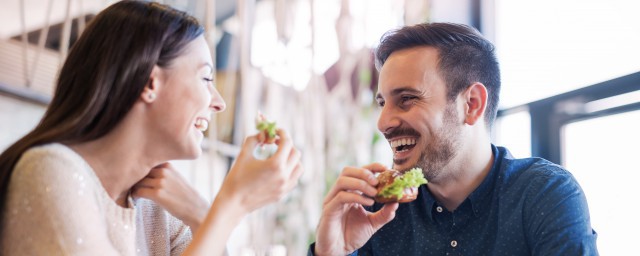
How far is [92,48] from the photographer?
143 cm

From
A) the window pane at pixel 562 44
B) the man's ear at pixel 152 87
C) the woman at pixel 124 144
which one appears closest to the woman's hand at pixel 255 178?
the woman at pixel 124 144

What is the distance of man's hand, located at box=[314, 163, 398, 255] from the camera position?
1.89 metres

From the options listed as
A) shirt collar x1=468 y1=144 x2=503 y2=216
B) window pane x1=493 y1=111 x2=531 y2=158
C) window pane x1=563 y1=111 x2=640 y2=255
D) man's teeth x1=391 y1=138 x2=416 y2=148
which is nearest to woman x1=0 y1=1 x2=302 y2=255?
man's teeth x1=391 y1=138 x2=416 y2=148

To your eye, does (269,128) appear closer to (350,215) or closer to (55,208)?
(55,208)

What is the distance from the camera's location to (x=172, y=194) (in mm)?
1588

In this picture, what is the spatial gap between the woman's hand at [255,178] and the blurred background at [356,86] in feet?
3.58

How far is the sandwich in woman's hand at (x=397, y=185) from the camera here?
1872 mm

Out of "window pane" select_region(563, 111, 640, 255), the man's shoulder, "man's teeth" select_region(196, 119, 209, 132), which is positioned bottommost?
"window pane" select_region(563, 111, 640, 255)

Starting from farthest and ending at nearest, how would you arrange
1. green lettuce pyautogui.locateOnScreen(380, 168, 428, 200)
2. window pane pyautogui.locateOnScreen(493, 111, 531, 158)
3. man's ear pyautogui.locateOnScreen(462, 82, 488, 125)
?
window pane pyautogui.locateOnScreen(493, 111, 531, 158), man's ear pyautogui.locateOnScreen(462, 82, 488, 125), green lettuce pyautogui.locateOnScreen(380, 168, 428, 200)

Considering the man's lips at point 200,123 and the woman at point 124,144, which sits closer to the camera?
the woman at point 124,144

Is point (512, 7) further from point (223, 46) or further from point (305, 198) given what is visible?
point (223, 46)

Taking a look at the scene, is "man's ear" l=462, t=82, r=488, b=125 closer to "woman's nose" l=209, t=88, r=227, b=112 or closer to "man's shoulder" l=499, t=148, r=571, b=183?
"man's shoulder" l=499, t=148, r=571, b=183

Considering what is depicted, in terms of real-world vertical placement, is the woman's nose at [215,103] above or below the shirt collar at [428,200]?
above

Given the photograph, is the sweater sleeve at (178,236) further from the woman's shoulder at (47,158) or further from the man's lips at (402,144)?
the man's lips at (402,144)
